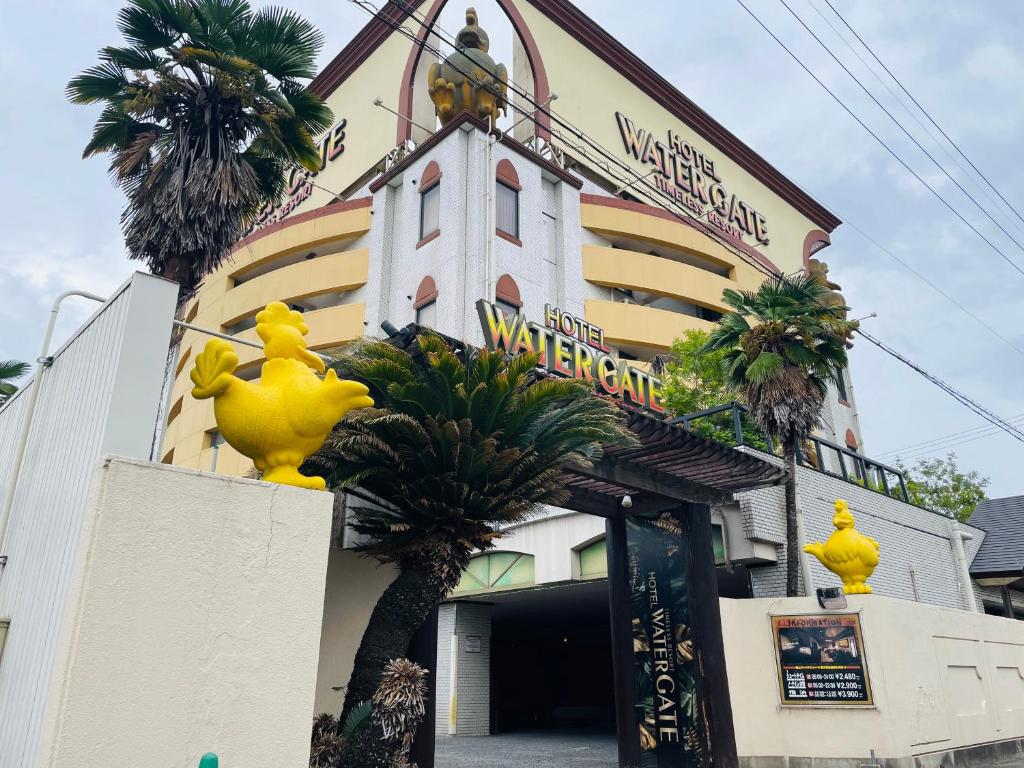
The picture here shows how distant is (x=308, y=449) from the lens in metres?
6.45

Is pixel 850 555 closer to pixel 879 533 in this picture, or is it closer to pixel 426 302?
pixel 879 533

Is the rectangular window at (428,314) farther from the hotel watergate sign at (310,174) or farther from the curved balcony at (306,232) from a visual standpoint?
the hotel watergate sign at (310,174)

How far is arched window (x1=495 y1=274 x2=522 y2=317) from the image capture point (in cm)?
2577

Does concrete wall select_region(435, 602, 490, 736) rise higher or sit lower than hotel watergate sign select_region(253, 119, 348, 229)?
lower

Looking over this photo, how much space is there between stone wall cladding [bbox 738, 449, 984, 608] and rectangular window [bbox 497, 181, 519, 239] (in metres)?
13.5

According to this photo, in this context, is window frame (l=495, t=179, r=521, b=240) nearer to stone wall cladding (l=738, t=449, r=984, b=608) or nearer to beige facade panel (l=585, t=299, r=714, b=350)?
beige facade panel (l=585, t=299, r=714, b=350)

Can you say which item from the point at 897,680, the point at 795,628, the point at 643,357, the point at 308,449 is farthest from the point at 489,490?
the point at 643,357

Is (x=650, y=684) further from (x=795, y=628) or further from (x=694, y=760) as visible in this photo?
(x=795, y=628)

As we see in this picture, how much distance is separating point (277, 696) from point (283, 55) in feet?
36.7

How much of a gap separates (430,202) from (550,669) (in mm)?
18713

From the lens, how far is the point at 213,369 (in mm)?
6031

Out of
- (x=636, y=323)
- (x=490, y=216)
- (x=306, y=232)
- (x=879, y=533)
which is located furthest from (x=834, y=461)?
(x=306, y=232)

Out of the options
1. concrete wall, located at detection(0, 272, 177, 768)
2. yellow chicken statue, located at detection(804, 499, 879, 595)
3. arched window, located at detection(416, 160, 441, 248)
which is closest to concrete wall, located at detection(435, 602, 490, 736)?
yellow chicken statue, located at detection(804, 499, 879, 595)

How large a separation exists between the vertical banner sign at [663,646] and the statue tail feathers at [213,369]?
1028 centimetres
